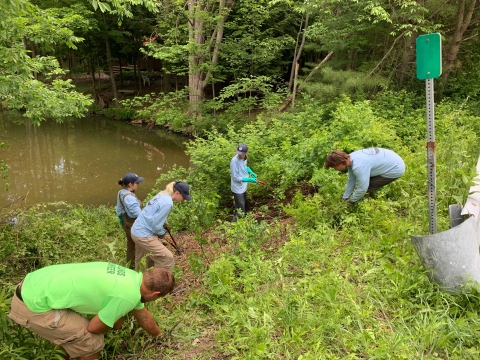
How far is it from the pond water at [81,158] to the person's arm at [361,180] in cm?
750

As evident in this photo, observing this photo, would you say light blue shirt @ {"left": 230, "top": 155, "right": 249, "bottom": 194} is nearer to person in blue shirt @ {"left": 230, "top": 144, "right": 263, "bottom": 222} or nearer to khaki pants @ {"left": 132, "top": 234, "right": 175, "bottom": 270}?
person in blue shirt @ {"left": 230, "top": 144, "right": 263, "bottom": 222}

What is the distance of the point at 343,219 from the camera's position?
460 centimetres

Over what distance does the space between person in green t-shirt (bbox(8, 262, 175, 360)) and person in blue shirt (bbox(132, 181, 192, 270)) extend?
150 cm

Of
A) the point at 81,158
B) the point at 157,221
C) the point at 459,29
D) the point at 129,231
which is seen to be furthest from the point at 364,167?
the point at 81,158

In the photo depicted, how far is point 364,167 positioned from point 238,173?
2502 mm

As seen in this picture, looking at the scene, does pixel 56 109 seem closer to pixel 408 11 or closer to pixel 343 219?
pixel 343 219

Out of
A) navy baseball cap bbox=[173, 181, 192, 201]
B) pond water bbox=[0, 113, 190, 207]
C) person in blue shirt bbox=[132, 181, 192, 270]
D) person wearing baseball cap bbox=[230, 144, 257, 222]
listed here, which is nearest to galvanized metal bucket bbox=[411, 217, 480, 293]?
→ navy baseball cap bbox=[173, 181, 192, 201]

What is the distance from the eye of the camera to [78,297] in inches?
103

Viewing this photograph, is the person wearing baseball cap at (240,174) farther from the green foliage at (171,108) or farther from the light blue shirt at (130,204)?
the green foliage at (171,108)

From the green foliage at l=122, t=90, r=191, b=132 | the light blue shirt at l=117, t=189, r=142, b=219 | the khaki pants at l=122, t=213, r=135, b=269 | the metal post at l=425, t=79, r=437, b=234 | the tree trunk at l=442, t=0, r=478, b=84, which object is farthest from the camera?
the green foliage at l=122, t=90, r=191, b=132

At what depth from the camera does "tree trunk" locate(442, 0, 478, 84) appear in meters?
9.46

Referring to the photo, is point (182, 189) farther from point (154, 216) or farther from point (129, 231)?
point (129, 231)

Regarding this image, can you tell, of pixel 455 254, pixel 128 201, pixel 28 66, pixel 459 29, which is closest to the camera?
pixel 455 254

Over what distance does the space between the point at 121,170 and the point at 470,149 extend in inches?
446
